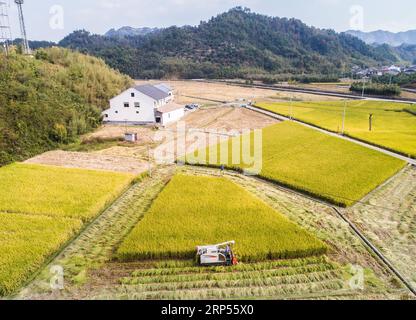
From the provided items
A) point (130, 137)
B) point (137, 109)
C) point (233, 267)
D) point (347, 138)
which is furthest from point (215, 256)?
point (137, 109)

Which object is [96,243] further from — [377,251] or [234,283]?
[377,251]

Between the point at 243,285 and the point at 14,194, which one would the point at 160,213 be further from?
the point at 14,194

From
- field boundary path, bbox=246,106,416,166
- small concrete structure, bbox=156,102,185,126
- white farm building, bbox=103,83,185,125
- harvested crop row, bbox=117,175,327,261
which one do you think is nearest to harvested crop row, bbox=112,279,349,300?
harvested crop row, bbox=117,175,327,261

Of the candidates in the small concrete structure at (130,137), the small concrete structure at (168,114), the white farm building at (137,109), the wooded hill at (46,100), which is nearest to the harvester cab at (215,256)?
the wooded hill at (46,100)

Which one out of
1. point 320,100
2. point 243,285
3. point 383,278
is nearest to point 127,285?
point 243,285

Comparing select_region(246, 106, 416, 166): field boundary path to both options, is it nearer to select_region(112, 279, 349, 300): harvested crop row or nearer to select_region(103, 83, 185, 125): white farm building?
select_region(103, 83, 185, 125): white farm building

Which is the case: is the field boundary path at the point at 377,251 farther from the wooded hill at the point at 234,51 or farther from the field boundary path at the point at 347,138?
the wooded hill at the point at 234,51

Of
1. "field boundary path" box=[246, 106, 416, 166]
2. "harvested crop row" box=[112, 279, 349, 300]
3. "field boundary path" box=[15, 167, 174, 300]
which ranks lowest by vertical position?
"harvested crop row" box=[112, 279, 349, 300]
